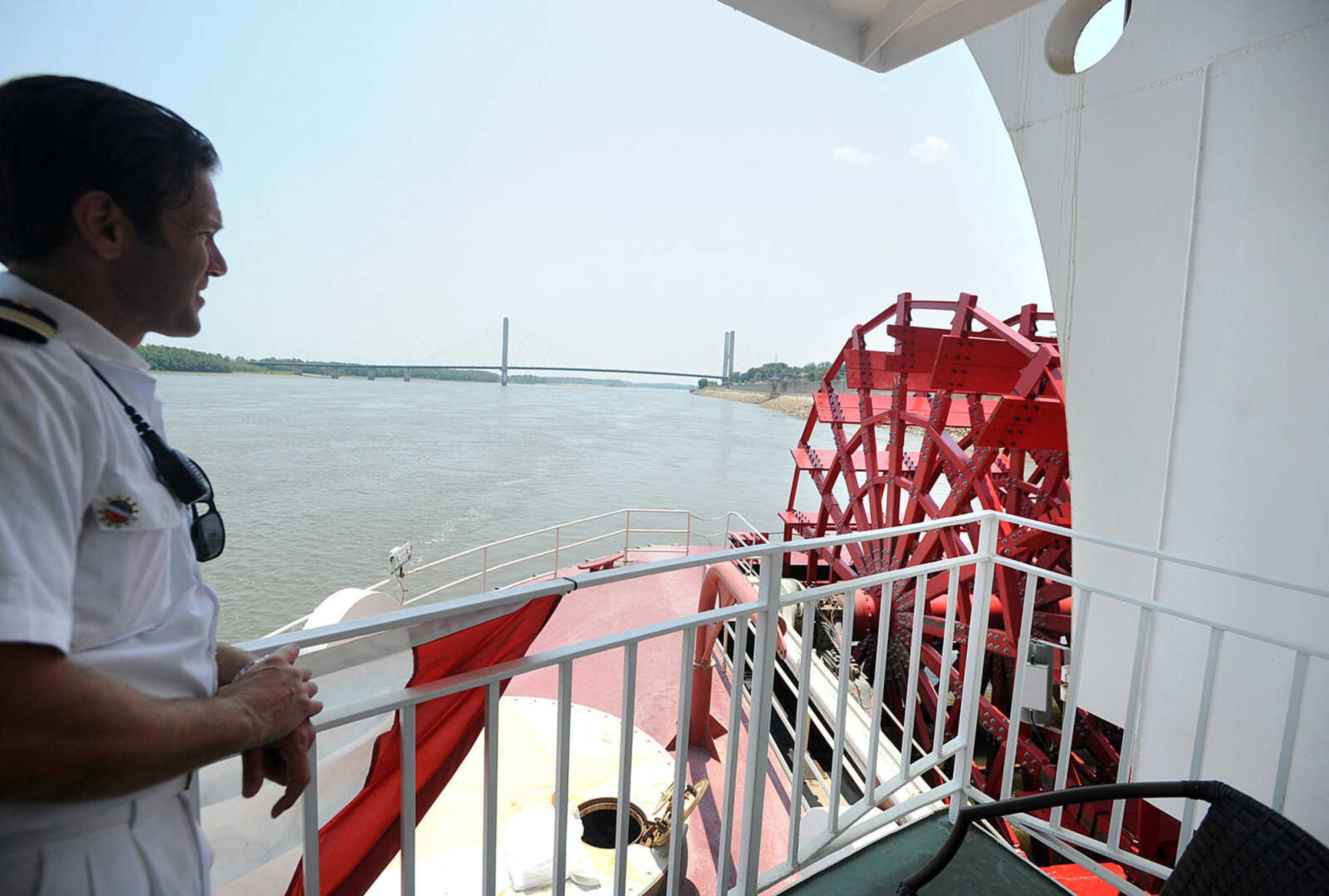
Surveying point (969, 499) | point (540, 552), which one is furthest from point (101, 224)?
point (540, 552)

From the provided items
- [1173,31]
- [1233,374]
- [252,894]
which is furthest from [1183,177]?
[252,894]

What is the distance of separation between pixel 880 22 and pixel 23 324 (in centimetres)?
214

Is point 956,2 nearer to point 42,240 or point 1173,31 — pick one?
point 1173,31

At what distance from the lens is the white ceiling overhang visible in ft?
5.91

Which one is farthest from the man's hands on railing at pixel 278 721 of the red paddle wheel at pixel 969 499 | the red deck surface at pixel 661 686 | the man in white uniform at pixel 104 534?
the red paddle wheel at pixel 969 499

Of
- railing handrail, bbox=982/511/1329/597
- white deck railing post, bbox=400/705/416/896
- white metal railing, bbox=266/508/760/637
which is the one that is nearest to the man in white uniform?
white deck railing post, bbox=400/705/416/896

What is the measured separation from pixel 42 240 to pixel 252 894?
110 centimetres

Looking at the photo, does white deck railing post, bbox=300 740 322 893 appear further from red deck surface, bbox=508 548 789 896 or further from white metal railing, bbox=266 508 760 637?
white metal railing, bbox=266 508 760 637

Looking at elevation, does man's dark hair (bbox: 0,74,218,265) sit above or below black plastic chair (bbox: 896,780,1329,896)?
above

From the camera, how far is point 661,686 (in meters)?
6.76

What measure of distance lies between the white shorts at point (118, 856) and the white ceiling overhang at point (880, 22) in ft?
6.38

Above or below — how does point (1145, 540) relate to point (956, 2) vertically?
below

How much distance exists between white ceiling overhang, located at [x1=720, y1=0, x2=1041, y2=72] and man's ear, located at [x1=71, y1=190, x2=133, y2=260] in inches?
62.7

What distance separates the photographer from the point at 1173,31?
2391mm
